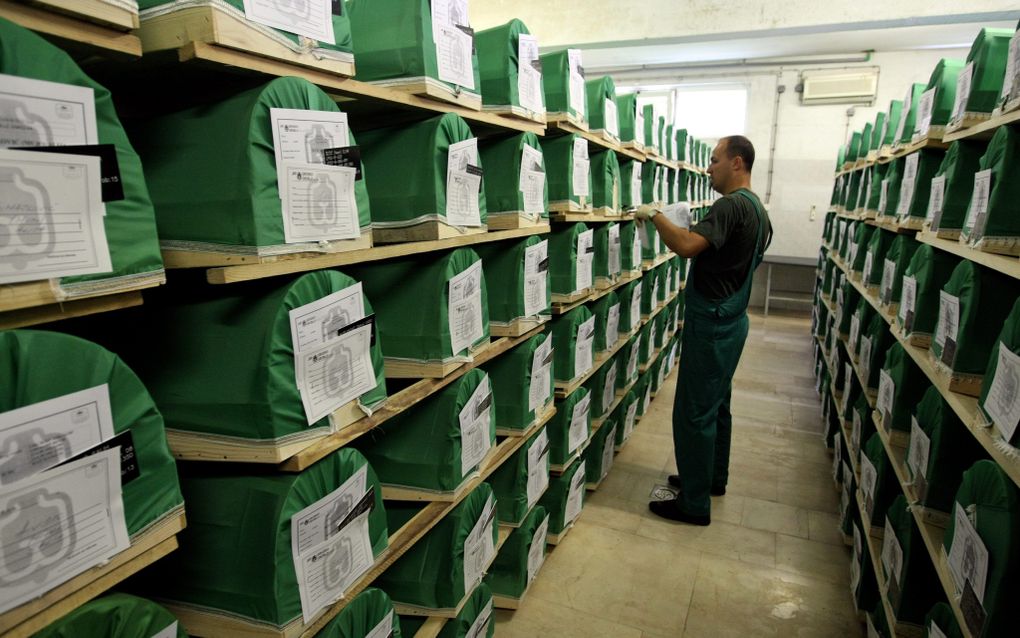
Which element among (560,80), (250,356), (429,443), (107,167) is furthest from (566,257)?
(107,167)

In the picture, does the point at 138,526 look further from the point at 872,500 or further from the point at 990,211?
the point at 872,500

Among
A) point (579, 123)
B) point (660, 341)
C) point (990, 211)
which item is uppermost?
point (579, 123)

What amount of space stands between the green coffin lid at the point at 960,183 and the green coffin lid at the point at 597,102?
1.59 meters

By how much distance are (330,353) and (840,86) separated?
8.59m

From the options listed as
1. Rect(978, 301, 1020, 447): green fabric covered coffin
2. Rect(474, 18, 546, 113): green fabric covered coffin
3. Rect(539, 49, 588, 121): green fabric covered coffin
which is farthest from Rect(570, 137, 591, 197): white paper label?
Rect(978, 301, 1020, 447): green fabric covered coffin

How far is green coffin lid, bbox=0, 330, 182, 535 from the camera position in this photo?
81 centimetres

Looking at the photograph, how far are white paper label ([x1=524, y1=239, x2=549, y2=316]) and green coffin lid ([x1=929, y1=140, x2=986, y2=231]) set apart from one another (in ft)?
4.77

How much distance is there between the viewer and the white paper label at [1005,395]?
121cm

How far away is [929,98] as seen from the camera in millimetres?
2492

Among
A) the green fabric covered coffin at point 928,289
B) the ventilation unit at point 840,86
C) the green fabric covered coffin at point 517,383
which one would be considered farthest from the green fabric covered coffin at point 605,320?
the ventilation unit at point 840,86

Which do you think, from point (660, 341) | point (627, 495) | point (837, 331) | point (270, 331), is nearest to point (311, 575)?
point (270, 331)

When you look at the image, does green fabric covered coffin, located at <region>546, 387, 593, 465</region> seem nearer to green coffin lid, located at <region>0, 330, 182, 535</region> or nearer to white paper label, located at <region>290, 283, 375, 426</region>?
white paper label, located at <region>290, 283, 375, 426</region>

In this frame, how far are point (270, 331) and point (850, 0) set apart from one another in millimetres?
6155

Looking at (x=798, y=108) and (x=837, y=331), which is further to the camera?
(x=798, y=108)
